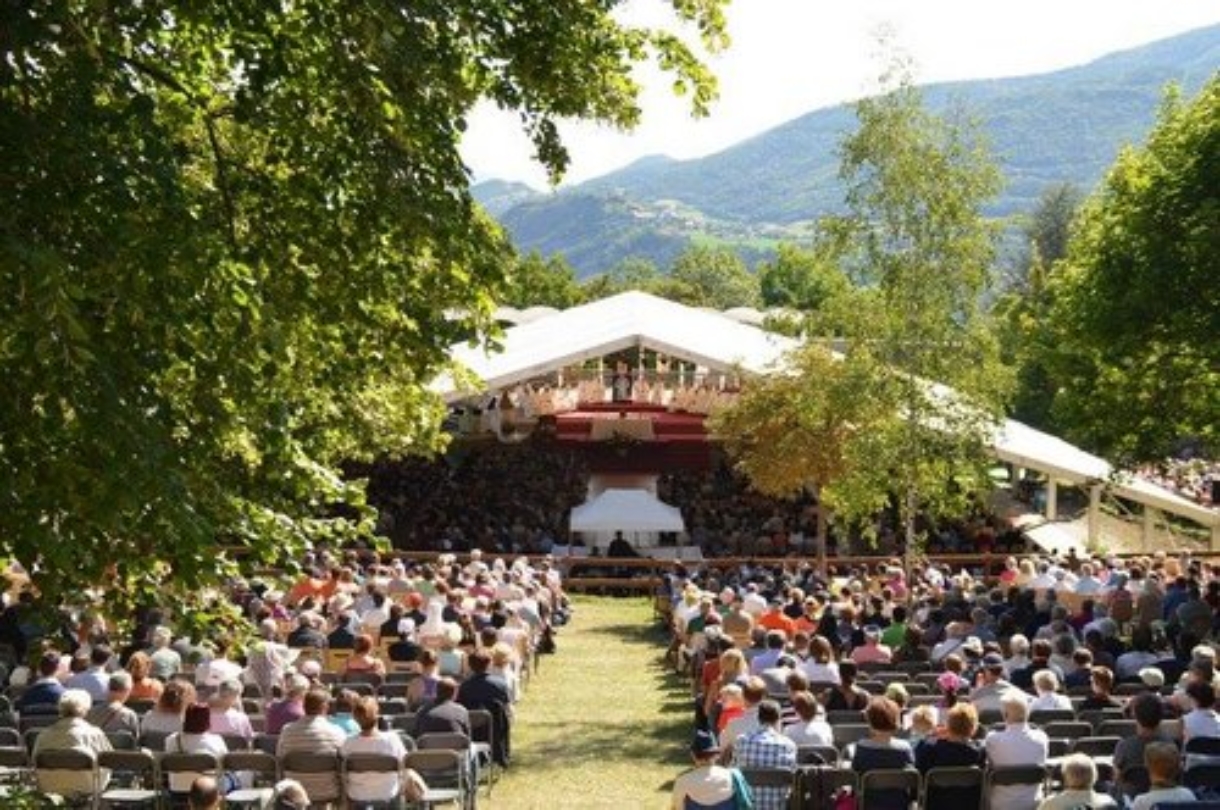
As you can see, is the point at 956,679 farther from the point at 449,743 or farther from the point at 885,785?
the point at 449,743

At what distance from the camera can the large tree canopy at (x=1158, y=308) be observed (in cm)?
2436

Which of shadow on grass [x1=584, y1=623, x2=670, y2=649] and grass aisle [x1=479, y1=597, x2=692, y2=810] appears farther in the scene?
shadow on grass [x1=584, y1=623, x2=670, y2=649]

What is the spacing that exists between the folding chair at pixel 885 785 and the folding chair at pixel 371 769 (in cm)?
305

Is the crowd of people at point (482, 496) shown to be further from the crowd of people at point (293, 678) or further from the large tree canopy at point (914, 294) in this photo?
the crowd of people at point (293, 678)

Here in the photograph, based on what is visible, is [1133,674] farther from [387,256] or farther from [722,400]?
[722,400]

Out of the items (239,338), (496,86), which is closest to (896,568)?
(496,86)

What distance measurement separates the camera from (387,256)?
381 inches

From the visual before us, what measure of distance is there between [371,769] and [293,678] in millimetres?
2594

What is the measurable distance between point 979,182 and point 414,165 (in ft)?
47.5

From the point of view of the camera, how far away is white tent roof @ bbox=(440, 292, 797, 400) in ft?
130

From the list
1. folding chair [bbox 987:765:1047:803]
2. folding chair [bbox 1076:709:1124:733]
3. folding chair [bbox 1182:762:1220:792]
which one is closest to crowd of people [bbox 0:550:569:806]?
folding chair [bbox 987:765:1047:803]

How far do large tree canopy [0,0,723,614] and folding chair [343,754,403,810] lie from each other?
221 cm

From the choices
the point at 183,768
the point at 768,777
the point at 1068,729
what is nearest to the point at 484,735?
the point at 183,768

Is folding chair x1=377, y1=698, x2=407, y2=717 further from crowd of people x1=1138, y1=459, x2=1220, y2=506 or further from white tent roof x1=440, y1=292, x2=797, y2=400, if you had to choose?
crowd of people x1=1138, y1=459, x2=1220, y2=506
